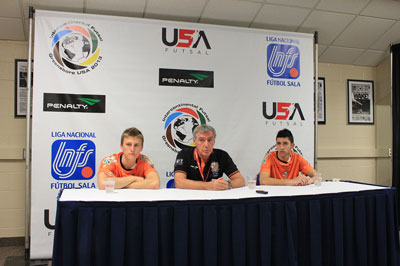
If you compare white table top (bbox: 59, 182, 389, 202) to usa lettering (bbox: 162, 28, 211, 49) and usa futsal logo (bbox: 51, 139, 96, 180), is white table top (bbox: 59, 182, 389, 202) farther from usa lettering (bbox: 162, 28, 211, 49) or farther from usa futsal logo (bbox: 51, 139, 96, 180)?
usa lettering (bbox: 162, 28, 211, 49)

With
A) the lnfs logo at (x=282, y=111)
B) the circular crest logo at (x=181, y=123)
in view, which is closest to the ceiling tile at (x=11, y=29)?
the circular crest logo at (x=181, y=123)

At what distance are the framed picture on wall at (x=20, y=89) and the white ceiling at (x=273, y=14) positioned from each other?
0.28m

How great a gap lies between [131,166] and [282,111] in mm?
1891

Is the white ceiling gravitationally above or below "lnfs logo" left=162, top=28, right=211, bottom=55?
above

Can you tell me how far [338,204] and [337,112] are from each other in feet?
8.92

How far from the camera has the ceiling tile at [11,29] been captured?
3.10 metres

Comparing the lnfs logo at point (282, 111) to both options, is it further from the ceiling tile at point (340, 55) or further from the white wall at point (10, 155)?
the white wall at point (10, 155)

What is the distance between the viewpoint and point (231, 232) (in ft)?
5.83

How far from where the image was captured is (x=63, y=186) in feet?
9.92

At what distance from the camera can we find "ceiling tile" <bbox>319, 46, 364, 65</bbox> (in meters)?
4.08

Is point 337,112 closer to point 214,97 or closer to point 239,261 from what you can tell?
point 214,97

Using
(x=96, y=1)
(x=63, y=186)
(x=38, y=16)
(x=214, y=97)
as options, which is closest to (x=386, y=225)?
(x=214, y=97)

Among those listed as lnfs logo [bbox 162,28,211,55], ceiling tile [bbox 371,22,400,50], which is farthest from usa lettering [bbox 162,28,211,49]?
ceiling tile [bbox 371,22,400,50]

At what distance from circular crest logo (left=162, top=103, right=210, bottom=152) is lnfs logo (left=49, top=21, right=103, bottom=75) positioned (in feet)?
2.98
